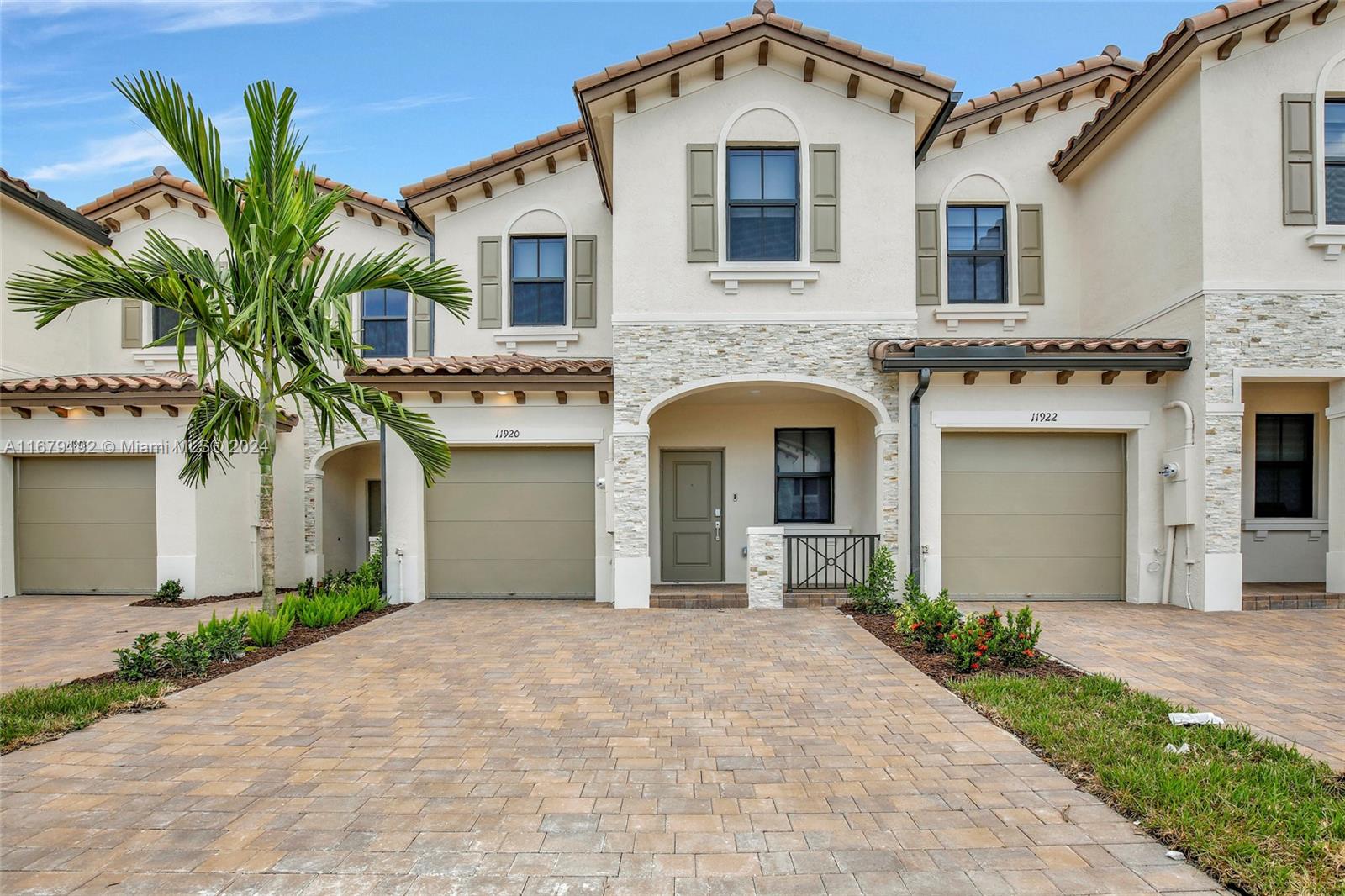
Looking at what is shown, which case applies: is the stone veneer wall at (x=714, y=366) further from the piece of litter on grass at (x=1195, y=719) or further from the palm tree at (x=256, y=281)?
the piece of litter on grass at (x=1195, y=719)

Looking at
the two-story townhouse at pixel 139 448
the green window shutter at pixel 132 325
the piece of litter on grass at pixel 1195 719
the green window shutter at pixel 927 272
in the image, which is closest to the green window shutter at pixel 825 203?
the green window shutter at pixel 927 272

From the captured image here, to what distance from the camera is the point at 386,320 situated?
1326 centimetres

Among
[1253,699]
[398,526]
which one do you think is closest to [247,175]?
[398,526]

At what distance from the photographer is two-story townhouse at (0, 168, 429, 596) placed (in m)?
11.0

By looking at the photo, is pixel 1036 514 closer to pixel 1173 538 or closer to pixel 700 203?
pixel 1173 538

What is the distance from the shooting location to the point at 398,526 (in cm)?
1038

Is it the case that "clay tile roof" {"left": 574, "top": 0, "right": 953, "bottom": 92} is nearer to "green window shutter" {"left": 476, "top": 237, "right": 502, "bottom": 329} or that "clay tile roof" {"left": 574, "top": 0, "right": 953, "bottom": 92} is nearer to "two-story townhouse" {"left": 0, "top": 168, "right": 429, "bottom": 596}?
"green window shutter" {"left": 476, "top": 237, "right": 502, "bottom": 329}

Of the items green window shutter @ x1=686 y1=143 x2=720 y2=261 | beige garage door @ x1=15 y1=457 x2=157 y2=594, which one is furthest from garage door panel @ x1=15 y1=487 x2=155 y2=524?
green window shutter @ x1=686 y1=143 x2=720 y2=261

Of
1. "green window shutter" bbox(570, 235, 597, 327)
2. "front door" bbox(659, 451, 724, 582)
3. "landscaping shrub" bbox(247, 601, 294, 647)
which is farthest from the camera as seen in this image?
"green window shutter" bbox(570, 235, 597, 327)

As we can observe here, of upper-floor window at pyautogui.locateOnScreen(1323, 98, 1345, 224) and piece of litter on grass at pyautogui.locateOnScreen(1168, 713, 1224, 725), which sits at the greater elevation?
upper-floor window at pyautogui.locateOnScreen(1323, 98, 1345, 224)

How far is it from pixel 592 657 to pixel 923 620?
3.65 meters

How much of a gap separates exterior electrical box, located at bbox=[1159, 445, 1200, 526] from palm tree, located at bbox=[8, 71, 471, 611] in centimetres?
956

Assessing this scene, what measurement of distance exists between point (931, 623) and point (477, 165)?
10223 mm

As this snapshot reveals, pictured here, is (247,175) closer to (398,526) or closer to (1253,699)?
(398,526)
